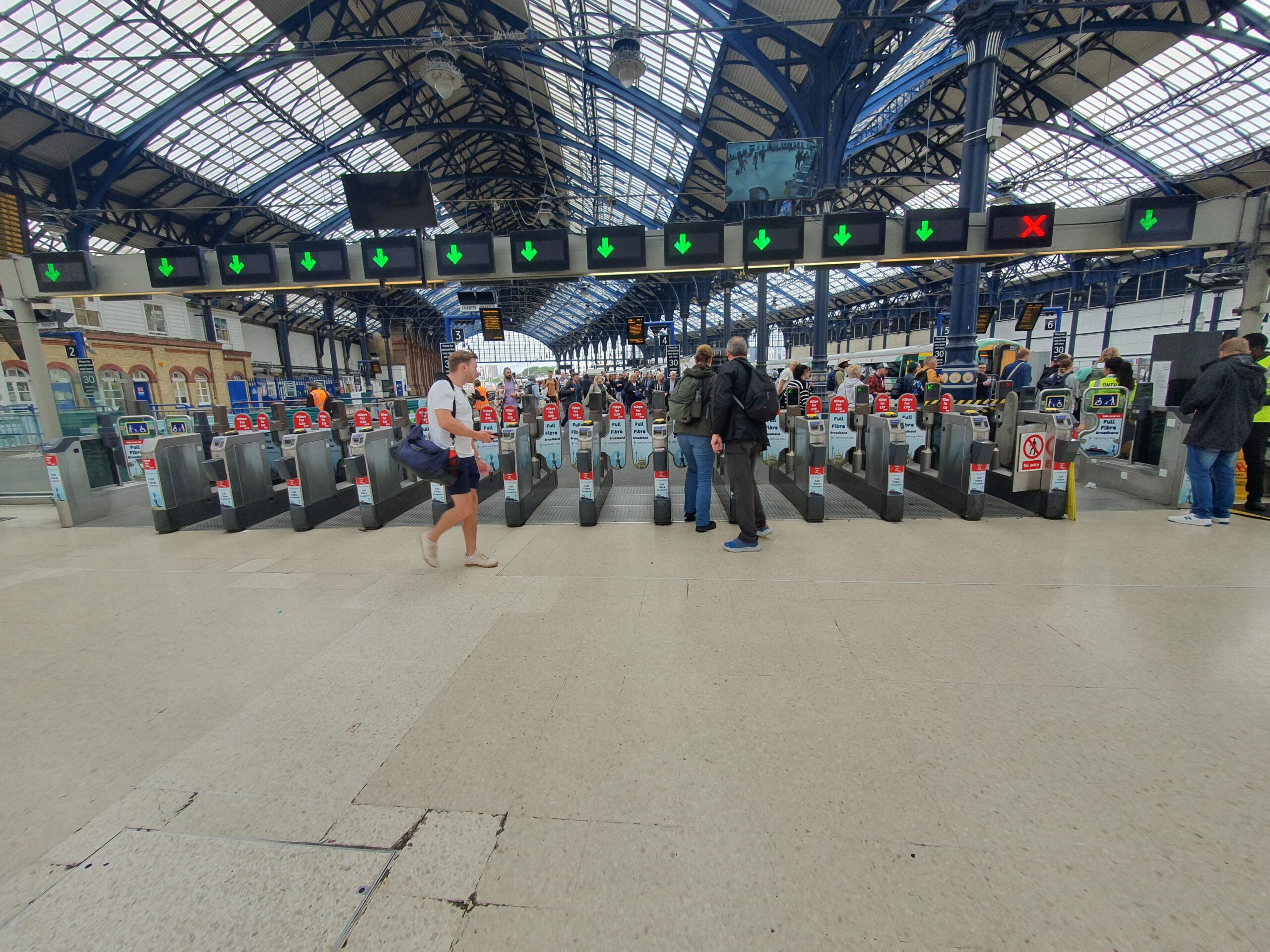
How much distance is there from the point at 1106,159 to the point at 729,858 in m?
29.3

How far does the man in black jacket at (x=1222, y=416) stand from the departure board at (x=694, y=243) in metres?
5.35

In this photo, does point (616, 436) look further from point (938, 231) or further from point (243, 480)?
point (938, 231)

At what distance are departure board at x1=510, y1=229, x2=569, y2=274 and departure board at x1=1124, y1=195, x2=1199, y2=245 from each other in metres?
7.41

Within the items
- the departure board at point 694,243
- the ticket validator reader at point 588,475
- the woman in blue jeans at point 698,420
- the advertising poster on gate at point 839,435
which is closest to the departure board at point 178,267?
the ticket validator reader at point 588,475

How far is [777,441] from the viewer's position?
287 inches

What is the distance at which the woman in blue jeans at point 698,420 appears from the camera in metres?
5.05

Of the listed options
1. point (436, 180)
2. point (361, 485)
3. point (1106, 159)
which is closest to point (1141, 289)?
point (1106, 159)

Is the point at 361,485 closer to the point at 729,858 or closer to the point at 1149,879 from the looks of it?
the point at 729,858

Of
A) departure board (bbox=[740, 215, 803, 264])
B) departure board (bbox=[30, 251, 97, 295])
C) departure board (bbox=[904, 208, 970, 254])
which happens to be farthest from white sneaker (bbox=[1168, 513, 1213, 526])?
departure board (bbox=[30, 251, 97, 295])

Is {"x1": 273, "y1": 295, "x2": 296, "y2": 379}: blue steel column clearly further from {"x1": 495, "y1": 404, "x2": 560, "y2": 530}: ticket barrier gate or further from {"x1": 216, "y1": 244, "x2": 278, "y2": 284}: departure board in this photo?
{"x1": 495, "y1": 404, "x2": 560, "y2": 530}: ticket barrier gate

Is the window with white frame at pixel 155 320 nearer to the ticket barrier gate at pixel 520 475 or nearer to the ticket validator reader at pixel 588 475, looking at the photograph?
the ticket barrier gate at pixel 520 475

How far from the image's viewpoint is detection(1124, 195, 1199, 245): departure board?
22.8 feet

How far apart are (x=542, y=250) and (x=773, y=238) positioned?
10.7 ft

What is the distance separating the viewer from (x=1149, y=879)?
1657 millimetres
